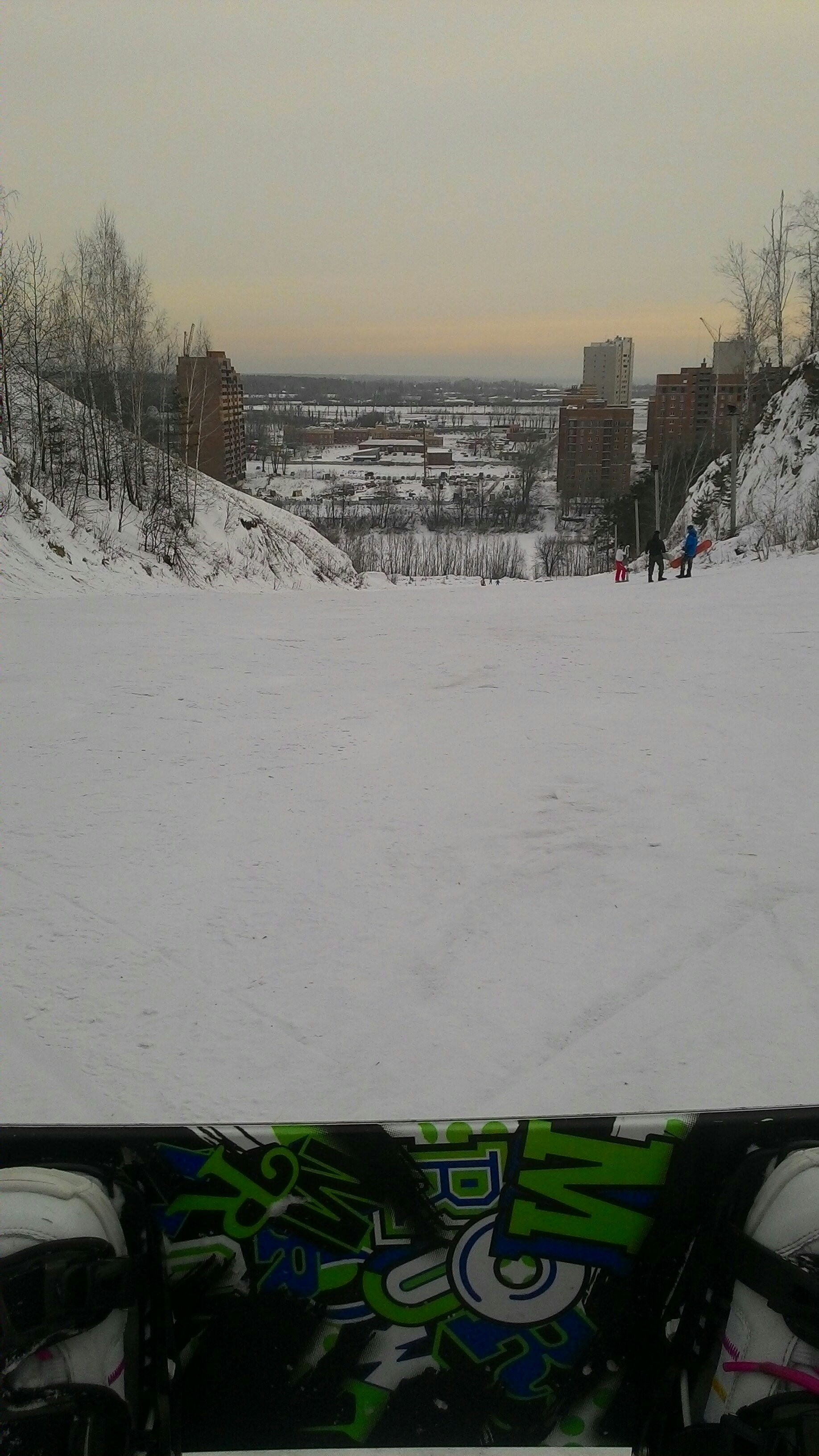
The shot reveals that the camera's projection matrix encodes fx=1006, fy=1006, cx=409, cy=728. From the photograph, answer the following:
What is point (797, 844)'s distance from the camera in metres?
5.04

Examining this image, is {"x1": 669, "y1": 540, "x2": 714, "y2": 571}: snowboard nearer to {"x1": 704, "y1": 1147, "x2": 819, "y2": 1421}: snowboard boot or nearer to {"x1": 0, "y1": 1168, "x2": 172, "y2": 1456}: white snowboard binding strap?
{"x1": 704, "y1": 1147, "x2": 819, "y2": 1421}: snowboard boot

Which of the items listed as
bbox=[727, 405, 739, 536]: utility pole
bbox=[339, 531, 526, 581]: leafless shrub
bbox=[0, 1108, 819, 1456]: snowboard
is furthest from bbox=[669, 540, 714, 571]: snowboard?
bbox=[0, 1108, 819, 1456]: snowboard

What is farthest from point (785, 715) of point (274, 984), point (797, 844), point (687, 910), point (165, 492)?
point (165, 492)

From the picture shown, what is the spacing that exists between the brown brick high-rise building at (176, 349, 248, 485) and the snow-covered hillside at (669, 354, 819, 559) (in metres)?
15.9

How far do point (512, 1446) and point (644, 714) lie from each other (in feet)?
18.6

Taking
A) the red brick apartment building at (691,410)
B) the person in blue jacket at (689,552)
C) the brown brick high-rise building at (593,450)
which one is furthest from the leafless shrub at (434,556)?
the person in blue jacket at (689,552)

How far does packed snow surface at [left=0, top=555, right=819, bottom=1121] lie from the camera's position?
11.0 ft

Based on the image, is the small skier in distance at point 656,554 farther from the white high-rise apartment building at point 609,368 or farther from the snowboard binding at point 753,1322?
the white high-rise apartment building at point 609,368

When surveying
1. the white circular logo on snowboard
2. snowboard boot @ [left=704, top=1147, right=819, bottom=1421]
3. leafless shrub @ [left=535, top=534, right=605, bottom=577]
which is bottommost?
leafless shrub @ [left=535, top=534, right=605, bottom=577]

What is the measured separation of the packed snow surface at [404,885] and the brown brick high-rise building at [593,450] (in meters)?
58.2

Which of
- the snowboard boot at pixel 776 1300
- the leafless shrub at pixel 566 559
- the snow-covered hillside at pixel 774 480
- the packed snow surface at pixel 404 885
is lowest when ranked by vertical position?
the leafless shrub at pixel 566 559

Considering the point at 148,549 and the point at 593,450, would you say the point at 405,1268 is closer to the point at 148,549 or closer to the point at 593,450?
the point at 148,549

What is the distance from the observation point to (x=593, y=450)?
65.9 meters

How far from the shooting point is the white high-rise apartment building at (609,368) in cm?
7931
